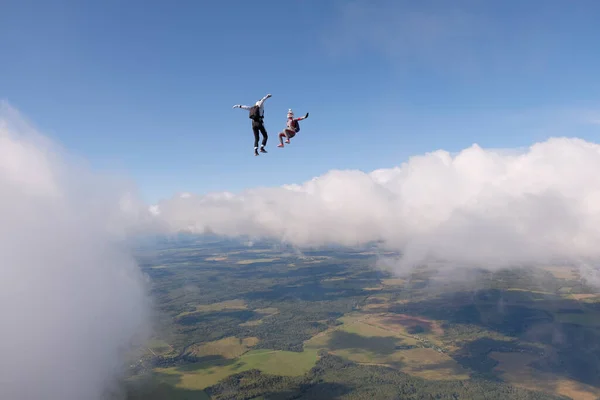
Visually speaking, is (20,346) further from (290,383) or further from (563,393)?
(563,393)

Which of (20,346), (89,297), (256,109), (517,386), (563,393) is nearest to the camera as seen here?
(256,109)

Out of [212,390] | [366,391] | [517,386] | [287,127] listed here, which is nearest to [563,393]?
[517,386]

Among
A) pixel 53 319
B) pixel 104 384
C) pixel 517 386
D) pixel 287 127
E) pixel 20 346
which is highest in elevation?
pixel 287 127

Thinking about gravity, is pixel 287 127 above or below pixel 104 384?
above

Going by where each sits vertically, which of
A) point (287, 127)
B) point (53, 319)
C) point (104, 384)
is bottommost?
point (104, 384)

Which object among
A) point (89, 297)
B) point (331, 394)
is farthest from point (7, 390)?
point (331, 394)

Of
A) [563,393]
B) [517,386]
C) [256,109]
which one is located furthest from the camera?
[517,386]

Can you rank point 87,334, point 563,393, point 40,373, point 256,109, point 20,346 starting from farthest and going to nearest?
point 563,393
point 87,334
point 40,373
point 20,346
point 256,109

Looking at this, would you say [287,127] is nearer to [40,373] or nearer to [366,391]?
[40,373]

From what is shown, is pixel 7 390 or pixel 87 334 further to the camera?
pixel 87 334
